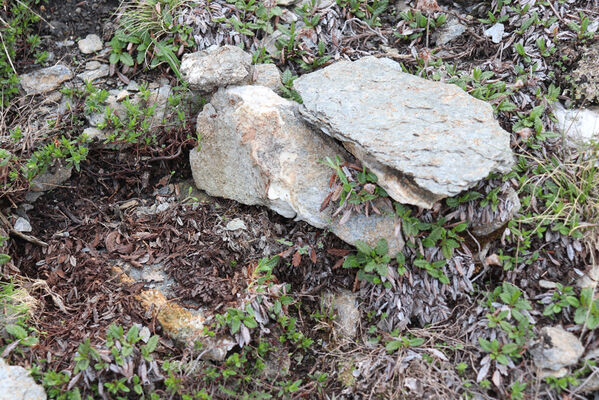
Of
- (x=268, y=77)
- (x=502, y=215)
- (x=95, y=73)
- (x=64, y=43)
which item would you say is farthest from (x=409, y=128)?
(x=64, y=43)

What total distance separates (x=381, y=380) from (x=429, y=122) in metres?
1.75

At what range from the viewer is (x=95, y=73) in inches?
176

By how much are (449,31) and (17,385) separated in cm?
422

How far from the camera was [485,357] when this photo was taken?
10.7ft

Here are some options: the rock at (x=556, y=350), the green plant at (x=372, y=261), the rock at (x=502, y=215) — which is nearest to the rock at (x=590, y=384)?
the rock at (x=556, y=350)

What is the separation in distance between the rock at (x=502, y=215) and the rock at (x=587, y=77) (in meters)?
1.07

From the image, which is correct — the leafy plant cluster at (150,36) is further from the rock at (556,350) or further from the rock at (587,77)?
the rock at (556,350)

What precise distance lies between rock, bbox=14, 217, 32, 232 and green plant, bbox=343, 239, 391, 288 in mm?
2385

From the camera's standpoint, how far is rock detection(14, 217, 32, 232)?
12.6ft

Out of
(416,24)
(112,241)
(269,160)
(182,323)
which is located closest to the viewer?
(182,323)

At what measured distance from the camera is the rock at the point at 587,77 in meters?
3.95

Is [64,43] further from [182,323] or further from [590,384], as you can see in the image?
[590,384]

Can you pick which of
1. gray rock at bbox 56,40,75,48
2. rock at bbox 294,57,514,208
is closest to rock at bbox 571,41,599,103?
rock at bbox 294,57,514,208

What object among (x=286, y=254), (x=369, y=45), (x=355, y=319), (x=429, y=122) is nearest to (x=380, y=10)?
(x=369, y=45)
